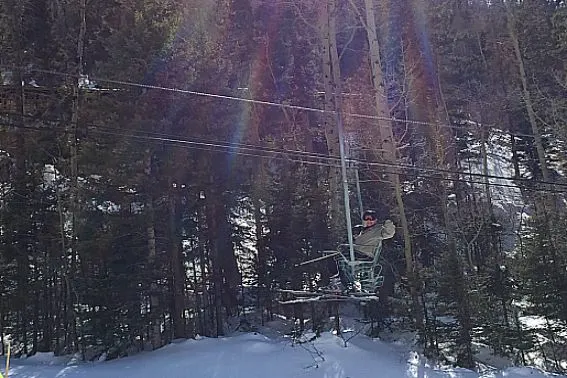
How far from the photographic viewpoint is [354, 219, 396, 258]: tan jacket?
29.3 ft

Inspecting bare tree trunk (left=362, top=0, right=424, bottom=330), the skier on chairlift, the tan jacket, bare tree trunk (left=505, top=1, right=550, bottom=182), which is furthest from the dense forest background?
the tan jacket

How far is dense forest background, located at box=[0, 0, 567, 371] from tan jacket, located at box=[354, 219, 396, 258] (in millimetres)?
4299

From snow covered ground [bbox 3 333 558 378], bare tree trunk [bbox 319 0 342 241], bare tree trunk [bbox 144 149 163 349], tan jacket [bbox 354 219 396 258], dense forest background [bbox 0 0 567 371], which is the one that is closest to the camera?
tan jacket [bbox 354 219 396 258]

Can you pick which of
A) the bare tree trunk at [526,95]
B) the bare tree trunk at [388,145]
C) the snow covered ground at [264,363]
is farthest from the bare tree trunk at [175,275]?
the bare tree trunk at [526,95]

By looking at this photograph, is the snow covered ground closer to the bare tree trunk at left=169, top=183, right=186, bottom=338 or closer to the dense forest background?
the dense forest background

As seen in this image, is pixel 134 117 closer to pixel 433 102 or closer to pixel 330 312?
pixel 330 312

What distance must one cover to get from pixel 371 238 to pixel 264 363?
495 centimetres

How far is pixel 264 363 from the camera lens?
42.1ft

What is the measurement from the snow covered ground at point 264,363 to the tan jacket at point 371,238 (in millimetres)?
4032

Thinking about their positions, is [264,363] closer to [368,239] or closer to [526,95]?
[368,239]

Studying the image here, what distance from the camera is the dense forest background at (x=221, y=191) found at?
14203 mm

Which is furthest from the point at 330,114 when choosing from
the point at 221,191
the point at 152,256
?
the point at 152,256

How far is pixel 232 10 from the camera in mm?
18578

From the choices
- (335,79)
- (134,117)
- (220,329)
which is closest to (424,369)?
(220,329)
